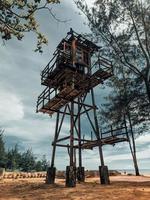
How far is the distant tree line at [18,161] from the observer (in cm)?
6234

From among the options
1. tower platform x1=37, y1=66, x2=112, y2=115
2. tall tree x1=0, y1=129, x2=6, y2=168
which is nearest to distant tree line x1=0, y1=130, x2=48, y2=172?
tall tree x1=0, y1=129, x2=6, y2=168

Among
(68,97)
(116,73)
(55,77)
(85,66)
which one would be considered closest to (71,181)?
(68,97)

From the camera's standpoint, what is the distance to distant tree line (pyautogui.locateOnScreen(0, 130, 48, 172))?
62.3m

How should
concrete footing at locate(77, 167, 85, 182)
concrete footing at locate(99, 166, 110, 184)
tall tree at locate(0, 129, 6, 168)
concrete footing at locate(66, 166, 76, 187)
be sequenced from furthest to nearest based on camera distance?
tall tree at locate(0, 129, 6, 168)
concrete footing at locate(77, 167, 85, 182)
concrete footing at locate(99, 166, 110, 184)
concrete footing at locate(66, 166, 76, 187)

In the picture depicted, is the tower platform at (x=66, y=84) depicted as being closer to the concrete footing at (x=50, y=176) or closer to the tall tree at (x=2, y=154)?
the concrete footing at (x=50, y=176)

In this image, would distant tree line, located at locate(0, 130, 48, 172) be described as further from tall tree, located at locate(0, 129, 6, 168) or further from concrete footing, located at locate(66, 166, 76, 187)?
concrete footing, located at locate(66, 166, 76, 187)

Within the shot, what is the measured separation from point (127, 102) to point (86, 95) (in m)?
3.57

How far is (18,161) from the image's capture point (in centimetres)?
6788

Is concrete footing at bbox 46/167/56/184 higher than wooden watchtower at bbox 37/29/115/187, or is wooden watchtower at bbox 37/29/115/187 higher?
wooden watchtower at bbox 37/29/115/187

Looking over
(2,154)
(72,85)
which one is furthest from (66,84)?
(2,154)

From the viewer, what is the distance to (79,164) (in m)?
19.8

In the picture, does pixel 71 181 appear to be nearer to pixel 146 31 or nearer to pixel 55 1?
pixel 55 1

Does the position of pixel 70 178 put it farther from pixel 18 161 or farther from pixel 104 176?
pixel 18 161

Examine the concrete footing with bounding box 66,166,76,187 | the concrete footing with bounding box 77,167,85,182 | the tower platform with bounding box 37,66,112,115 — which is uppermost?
the tower platform with bounding box 37,66,112,115
